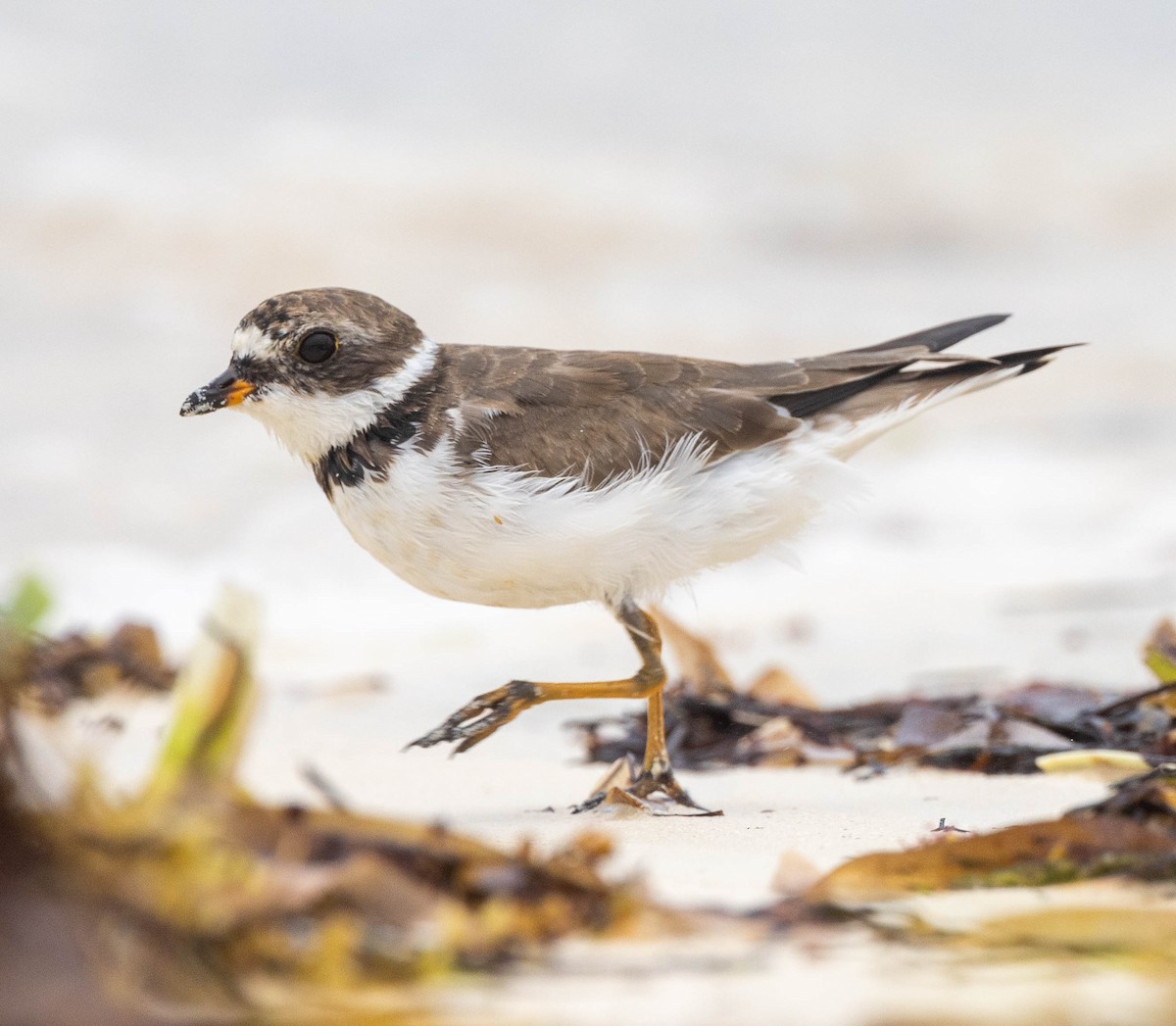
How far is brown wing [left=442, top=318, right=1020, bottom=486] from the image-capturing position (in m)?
4.31

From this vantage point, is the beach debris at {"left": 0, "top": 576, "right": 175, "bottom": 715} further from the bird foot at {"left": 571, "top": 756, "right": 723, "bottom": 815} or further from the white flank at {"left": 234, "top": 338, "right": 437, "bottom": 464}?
the bird foot at {"left": 571, "top": 756, "right": 723, "bottom": 815}

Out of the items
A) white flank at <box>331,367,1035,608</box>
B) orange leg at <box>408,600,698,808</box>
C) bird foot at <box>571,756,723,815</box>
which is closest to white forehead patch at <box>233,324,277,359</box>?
white flank at <box>331,367,1035,608</box>

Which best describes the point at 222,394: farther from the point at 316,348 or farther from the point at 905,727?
the point at 905,727

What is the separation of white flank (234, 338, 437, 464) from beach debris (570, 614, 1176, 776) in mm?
1413

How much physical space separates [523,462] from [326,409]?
604 mm

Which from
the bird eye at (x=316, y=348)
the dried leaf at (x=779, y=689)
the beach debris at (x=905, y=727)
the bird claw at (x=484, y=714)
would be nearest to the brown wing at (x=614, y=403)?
the bird eye at (x=316, y=348)

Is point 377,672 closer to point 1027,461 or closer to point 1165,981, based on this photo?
point 1165,981

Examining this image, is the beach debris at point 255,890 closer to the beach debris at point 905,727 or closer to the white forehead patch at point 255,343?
the white forehead patch at point 255,343

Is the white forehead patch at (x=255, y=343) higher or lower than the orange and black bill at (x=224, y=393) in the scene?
higher

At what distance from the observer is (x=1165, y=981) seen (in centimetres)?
200

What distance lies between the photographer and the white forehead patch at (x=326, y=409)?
14.1ft

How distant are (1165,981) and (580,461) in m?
2.60

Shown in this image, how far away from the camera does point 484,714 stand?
423 cm

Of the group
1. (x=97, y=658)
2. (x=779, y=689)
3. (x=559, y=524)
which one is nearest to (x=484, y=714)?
(x=559, y=524)
